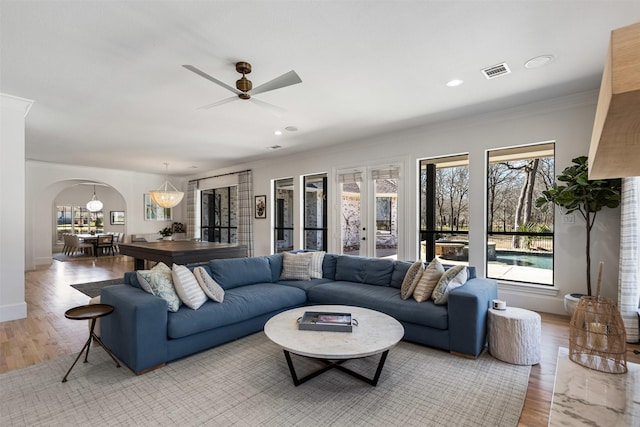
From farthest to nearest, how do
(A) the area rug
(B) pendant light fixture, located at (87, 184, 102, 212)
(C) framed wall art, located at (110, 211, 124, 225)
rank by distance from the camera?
1. (C) framed wall art, located at (110, 211, 124, 225)
2. (B) pendant light fixture, located at (87, 184, 102, 212)
3. (A) the area rug

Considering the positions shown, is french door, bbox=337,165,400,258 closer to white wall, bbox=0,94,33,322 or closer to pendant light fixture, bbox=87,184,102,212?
white wall, bbox=0,94,33,322

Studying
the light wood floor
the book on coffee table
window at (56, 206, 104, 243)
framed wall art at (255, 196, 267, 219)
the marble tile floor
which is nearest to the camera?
the marble tile floor

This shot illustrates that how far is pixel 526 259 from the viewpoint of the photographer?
4.40 m

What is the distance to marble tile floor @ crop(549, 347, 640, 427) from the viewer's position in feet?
2.64

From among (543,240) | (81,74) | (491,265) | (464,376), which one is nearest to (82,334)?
(81,74)

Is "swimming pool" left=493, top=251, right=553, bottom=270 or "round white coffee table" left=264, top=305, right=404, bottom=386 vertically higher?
"swimming pool" left=493, top=251, right=553, bottom=270

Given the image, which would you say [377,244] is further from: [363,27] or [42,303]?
[42,303]

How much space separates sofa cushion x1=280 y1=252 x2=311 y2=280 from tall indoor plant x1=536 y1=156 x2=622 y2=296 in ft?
9.87

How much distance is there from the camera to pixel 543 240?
4.26m

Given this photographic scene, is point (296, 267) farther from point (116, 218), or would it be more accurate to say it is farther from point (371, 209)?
point (116, 218)

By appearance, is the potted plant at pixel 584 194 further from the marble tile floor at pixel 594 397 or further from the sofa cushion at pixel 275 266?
the sofa cushion at pixel 275 266

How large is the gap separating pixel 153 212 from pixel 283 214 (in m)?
4.96

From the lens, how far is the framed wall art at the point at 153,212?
984cm

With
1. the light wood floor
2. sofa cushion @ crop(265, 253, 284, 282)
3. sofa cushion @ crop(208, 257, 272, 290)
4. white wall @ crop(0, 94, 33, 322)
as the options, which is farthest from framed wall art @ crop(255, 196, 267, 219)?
white wall @ crop(0, 94, 33, 322)
